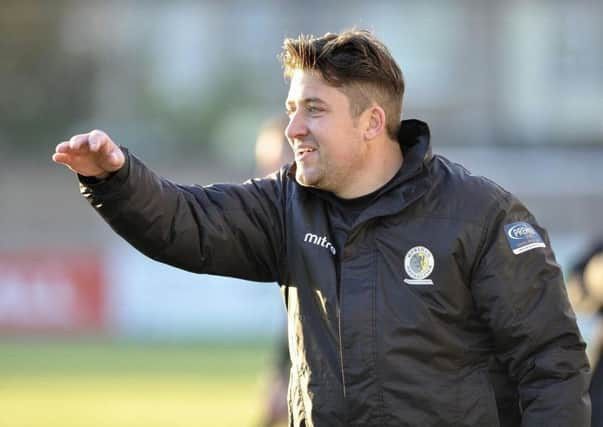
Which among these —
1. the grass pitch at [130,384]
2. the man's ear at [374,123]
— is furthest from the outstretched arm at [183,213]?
the grass pitch at [130,384]

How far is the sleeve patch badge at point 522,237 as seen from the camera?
5.16m

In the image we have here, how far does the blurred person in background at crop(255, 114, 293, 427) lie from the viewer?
26.6 feet

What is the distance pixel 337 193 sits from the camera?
541 cm

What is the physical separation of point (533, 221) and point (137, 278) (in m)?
17.2

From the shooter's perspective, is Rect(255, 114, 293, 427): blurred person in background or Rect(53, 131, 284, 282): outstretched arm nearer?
Rect(53, 131, 284, 282): outstretched arm

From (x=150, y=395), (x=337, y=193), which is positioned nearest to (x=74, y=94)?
(x=150, y=395)

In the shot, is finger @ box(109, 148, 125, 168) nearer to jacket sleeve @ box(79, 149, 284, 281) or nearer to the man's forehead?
jacket sleeve @ box(79, 149, 284, 281)

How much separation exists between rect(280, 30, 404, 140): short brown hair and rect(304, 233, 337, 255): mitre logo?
500 millimetres

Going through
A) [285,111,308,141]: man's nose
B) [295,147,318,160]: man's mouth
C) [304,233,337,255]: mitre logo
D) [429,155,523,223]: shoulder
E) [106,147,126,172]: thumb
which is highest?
[285,111,308,141]: man's nose

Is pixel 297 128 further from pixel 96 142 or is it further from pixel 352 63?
pixel 96 142

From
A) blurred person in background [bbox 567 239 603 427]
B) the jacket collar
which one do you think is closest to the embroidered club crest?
the jacket collar

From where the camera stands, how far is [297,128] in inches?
209

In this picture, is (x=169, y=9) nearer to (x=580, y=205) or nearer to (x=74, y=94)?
(x=74, y=94)

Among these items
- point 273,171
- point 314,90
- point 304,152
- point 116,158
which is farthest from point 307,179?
point 273,171
